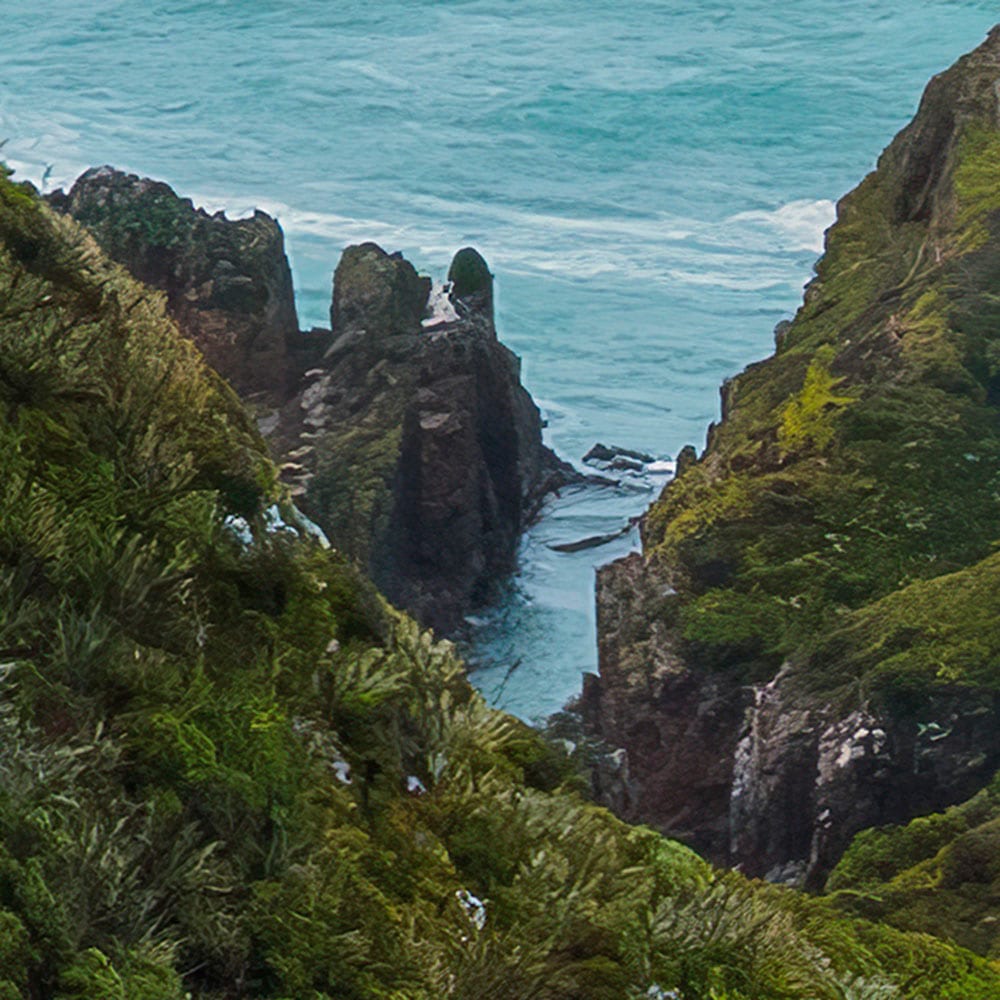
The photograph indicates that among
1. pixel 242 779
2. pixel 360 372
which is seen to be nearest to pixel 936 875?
pixel 242 779

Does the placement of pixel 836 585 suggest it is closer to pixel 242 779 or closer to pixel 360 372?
pixel 242 779

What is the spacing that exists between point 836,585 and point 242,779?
65.5 feet

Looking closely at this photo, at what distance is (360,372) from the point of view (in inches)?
1970

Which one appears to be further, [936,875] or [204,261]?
[204,261]

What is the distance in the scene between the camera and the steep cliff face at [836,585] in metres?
19.2

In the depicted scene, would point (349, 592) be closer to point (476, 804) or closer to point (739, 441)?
point (476, 804)

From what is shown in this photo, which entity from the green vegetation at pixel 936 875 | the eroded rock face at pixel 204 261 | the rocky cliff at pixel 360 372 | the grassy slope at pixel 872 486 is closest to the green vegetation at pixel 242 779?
the green vegetation at pixel 936 875

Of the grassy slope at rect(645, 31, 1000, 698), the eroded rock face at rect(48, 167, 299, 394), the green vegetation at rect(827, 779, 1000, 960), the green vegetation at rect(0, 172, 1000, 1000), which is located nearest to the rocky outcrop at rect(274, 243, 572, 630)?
the eroded rock face at rect(48, 167, 299, 394)

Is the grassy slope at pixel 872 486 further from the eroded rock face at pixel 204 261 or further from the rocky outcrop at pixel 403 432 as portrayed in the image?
the eroded rock face at pixel 204 261

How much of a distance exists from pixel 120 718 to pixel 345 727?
1093 millimetres

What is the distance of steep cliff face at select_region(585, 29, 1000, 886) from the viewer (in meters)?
19.2

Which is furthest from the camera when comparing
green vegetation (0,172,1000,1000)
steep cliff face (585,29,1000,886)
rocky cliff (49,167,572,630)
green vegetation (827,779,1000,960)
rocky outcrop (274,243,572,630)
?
rocky outcrop (274,243,572,630)

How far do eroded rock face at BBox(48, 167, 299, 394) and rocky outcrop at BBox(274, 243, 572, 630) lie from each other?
84.0 inches

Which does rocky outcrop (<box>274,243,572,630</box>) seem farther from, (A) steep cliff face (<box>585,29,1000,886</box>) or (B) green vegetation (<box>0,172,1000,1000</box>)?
(B) green vegetation (<box>0,172,1000,1000</box>)
